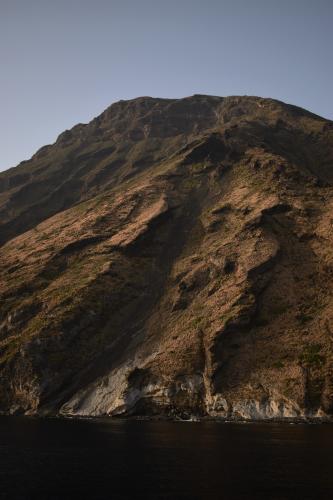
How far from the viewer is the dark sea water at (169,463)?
3738 cm

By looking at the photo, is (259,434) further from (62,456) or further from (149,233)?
(149,233)

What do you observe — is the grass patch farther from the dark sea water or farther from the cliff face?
the dark sea water

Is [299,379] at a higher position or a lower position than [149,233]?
lower

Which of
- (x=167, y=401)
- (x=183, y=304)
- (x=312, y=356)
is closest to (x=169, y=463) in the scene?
(x=167, y=401)

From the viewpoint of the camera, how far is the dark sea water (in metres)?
37.4

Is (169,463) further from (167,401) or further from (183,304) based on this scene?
(183,304)

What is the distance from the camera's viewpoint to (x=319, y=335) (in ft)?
320

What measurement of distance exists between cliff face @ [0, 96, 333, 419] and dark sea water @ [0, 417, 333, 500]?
72.8 ft

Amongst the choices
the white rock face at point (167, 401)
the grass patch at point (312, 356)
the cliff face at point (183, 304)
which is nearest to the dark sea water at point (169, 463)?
the white rock face at point (167, 401)

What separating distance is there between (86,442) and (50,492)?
79.2 ft

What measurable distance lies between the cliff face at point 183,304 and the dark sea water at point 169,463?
22177 millimetres

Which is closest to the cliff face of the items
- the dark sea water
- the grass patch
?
the grass patch

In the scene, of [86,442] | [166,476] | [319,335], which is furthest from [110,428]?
[319,335]

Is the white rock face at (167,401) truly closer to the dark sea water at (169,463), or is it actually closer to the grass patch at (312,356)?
the grass patch at (312,356)
